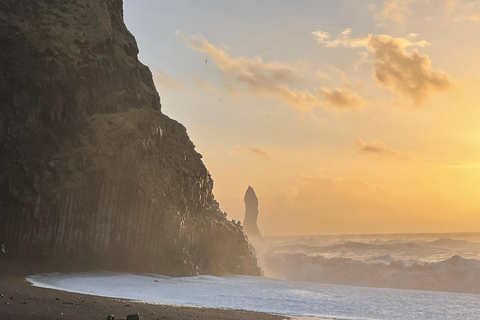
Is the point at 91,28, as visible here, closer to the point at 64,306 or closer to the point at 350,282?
the point at 64,306

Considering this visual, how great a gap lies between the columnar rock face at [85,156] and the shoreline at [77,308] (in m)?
7.84

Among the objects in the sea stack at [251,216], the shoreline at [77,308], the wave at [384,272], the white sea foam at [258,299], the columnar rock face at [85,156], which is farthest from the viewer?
the sea stack at [251,216]

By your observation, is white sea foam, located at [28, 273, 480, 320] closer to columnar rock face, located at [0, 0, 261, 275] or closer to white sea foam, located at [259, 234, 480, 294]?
columnar rock face, located at [0, 0, 261, 275]

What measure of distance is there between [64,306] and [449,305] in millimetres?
20266

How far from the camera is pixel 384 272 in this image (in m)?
50.8

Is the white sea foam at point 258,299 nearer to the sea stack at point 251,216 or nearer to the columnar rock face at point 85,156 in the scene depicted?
the columnar rock face at point 85,156

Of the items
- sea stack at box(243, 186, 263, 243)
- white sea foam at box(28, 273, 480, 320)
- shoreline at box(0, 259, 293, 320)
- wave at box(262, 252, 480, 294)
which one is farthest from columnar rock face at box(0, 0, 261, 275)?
sea stack at box(243, 186, 263, 243)

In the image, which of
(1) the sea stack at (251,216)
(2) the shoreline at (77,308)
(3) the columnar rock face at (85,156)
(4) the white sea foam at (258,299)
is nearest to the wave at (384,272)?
(4) the white sea foam at (258,299)

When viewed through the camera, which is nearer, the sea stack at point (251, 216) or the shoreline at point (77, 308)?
the shoreline at point (77, 308)

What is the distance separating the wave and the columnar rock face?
23.5 meters

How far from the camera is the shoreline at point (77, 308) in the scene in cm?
1310

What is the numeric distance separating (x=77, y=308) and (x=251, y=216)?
9532 cm

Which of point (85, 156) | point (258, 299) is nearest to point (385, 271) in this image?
point (258, 299)

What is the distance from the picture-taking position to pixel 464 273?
46.4m
